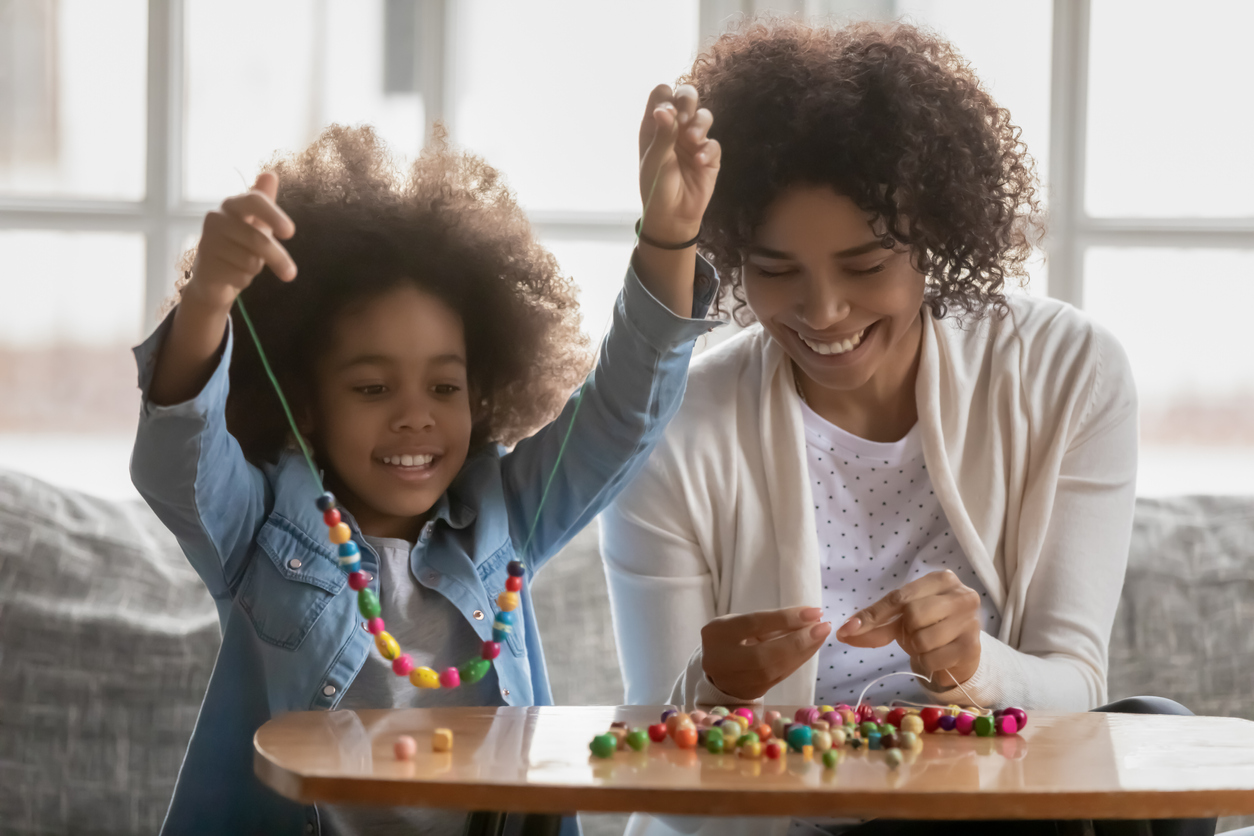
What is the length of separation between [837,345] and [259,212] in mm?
625

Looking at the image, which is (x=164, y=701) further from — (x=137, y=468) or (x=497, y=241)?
(x=497, y=241)

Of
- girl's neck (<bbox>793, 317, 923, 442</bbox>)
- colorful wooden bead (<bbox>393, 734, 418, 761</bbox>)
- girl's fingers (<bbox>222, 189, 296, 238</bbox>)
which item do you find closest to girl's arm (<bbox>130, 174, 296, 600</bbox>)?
girl's fingers (<bbox>222, 189, 296, 238</bbox>)

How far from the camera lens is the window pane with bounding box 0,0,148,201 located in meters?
2.10

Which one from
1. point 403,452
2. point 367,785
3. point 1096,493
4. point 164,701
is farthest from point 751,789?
point 164,701

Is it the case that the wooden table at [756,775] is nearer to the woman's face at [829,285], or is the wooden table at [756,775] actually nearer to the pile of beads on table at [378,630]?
the pile of beads on table at [378,630]

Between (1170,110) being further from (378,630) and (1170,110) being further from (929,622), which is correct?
(378,630)

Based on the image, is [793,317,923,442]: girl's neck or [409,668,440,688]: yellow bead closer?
[409,668,440,688]: yellow bead

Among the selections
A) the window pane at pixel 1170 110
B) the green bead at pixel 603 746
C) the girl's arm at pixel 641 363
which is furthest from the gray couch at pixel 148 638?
the green bead at pixel 603 746

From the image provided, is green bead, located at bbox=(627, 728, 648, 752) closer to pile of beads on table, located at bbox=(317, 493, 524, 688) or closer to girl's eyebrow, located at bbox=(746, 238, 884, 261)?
pile of beads on table, located at bbox=(317, 493, 524, 688)

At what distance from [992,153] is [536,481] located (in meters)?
0.63

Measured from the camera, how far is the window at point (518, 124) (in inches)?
82.7

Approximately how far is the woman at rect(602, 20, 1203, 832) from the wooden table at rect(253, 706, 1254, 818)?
0.30 m

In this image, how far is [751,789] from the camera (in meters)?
0.72

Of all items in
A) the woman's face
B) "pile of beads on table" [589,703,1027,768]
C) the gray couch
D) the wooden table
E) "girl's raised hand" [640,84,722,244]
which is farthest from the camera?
the gray couch
